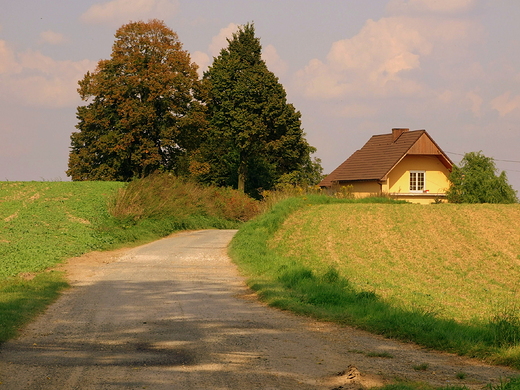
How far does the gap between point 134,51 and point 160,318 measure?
44.3 meters

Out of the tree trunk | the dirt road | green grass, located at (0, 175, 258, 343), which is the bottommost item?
the dirt road

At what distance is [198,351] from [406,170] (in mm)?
48407

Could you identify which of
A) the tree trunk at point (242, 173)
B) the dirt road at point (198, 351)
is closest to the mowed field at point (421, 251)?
the dirt road at point (198, 351)

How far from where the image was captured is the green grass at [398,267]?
34.7 ft

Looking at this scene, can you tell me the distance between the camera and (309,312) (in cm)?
1266

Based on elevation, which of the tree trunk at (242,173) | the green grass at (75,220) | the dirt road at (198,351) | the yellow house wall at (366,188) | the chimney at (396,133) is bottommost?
the dirt road at (198,351)

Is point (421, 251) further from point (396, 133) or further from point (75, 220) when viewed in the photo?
point (396, 133)

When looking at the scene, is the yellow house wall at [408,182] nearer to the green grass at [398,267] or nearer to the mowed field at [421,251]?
the green grass at [398,267]

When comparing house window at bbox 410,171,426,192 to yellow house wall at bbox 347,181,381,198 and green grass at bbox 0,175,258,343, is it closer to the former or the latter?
yellow house wall at bbox 347,181,381,198

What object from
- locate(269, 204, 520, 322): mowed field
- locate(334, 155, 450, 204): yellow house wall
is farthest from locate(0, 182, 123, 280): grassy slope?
locate(334, 155, 450, 204): yellow house wall

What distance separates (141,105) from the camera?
5188 centimetres

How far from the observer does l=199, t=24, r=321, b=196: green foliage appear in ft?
186

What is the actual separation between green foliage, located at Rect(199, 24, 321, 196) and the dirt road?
41.8m

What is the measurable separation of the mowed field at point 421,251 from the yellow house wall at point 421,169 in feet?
64.7
